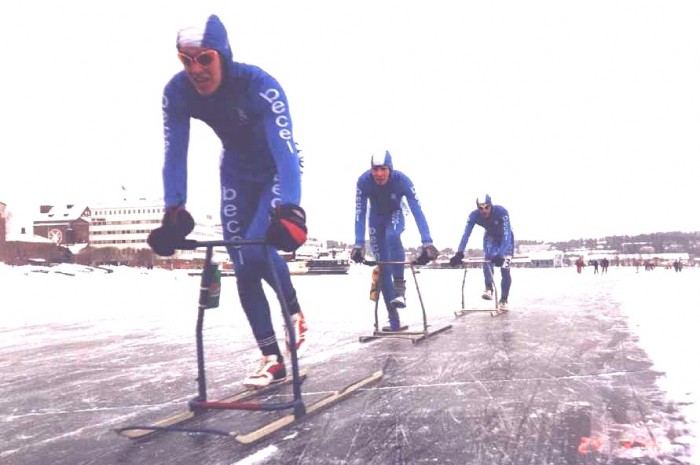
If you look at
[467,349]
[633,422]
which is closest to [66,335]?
[467,349]

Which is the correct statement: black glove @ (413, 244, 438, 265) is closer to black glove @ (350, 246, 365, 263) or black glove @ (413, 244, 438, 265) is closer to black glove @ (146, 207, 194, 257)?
black glove @ (350, 246, 365, 263)


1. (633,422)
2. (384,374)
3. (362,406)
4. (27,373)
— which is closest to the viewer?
(633,422)

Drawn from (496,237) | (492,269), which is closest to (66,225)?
(492,269)

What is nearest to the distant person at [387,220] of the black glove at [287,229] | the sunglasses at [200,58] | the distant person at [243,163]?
the distant person at [243,163]

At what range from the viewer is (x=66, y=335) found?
825 centimetres

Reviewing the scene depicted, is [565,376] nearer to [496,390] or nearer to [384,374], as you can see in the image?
[496,390]

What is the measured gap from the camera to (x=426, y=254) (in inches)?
288

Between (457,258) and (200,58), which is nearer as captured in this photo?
(200,58)

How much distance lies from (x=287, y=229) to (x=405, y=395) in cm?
132

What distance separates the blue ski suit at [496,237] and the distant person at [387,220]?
311 cm

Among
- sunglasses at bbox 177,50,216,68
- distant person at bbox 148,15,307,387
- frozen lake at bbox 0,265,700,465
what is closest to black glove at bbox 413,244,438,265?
frozen lake at bbox 0,265,700,465

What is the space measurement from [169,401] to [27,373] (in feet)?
6.67

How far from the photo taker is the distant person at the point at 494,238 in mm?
10820

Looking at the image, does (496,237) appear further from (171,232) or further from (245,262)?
(171,232)
